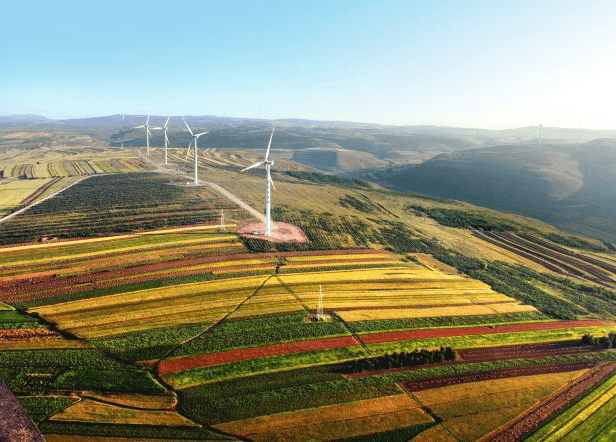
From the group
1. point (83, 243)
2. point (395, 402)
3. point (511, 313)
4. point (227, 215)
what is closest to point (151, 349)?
point (395, 402)

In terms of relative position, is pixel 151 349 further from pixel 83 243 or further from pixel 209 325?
pixel 83 243

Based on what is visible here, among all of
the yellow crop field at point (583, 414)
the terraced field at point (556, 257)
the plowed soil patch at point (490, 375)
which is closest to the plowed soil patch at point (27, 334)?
the plowed soil patch at point (490, 375)

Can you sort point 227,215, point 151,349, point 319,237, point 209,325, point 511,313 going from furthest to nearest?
point 227,215
point 319,237
point 511,313
point 209,325
point 151,349

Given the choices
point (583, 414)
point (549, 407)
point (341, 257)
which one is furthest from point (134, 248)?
point (583, 414)

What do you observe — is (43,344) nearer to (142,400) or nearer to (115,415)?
(142,400)

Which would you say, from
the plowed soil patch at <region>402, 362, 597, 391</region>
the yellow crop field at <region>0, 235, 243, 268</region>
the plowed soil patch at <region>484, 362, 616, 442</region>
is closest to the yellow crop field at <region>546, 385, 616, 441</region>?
the plowed soil patch at <region>484, 362, 616, 442</region>

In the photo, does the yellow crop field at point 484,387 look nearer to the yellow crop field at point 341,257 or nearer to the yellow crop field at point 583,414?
the yellow crop field at point 583,414
